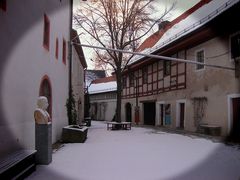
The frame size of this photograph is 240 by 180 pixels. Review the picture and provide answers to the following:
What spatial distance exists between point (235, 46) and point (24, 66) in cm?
898

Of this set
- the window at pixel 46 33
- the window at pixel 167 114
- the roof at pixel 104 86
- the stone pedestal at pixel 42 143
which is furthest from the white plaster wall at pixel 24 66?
the roof at pixel 104 86

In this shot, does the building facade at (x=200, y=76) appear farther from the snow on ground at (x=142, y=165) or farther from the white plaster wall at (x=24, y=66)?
the white plaster wall at (x=24, y=66)

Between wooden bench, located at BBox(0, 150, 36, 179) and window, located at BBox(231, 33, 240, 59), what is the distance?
9466 mm

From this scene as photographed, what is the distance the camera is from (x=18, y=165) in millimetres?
5328

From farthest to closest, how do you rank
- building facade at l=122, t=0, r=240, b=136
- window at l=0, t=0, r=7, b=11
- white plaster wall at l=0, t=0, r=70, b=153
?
building facade at l=122, t=0, r=240, b=136 < white plaster wall at l=0, t=0, r=70, b=153 < window at l=0, t=0, r=7, b=11

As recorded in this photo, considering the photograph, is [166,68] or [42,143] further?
[166,68]

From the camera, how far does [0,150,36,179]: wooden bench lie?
4.86 metres

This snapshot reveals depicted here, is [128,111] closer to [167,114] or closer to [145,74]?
[145,74]

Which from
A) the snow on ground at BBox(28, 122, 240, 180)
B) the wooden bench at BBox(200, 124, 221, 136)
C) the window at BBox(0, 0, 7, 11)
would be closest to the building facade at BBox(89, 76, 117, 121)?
the wooden bench at BBox(200, 124, 221, 136)

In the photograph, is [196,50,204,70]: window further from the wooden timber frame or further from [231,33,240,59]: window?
[231,33,240,59]: window

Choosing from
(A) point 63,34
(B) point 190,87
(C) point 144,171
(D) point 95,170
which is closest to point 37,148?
(D) point 95,170

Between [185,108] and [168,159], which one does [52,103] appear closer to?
[168,159]

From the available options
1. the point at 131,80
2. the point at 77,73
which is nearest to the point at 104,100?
the point at 131,80

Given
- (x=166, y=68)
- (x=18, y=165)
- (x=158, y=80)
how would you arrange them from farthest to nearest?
1. (x=158, y=80)
2. (x=166, y=68)
3. (x=18, y=165)
